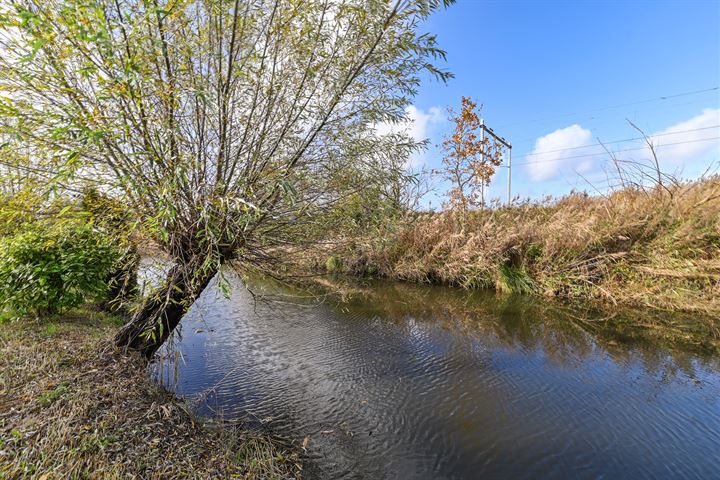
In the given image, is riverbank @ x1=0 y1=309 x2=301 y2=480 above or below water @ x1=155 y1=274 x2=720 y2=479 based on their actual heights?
above

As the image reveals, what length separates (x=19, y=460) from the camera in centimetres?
212

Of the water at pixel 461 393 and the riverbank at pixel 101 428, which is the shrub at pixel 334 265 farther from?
the riverbank at pixel 101 428

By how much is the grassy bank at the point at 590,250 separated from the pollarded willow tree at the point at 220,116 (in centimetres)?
301

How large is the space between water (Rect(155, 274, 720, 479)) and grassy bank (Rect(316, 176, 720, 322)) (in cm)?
218

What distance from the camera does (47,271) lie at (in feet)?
15.4

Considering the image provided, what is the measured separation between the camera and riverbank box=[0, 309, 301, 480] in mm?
2229

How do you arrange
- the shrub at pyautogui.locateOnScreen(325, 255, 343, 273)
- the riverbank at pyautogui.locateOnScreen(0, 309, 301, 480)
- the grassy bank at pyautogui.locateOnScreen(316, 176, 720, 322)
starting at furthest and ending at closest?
the shrub at pyautogui.locateOnScreen(325, 255, 343, 273) < the grassy bank at pyautogui.locateOnScreen(316, 176, 720, 322) < the riverbank at pyautogui.locateOnScreen(0, 309, 301, 480)

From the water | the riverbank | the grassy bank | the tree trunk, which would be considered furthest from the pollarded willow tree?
the grassy bank

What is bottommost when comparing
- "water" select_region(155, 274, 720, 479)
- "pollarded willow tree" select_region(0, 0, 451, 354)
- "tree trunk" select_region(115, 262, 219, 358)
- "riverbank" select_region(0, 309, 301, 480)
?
"water" select_region(155, 274, 720, 479)

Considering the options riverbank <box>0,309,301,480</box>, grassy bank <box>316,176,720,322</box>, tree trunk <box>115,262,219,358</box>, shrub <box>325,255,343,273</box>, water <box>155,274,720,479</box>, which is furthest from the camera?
shrub <box>325,255,343,273</box>

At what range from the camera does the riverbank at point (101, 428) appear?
2229 millimetres

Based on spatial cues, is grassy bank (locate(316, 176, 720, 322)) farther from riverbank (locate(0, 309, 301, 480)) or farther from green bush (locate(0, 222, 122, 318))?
green bush (locate(0, 222, 122, 318))

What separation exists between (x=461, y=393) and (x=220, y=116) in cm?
450

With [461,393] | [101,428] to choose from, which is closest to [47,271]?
[101,428]
